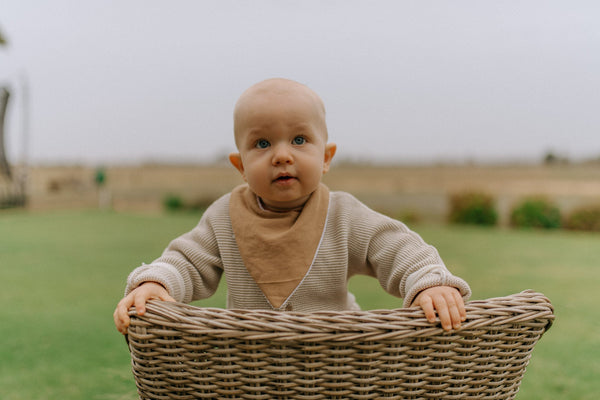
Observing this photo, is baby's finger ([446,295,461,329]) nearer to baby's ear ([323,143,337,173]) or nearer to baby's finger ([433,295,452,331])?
baby's finger ([433,295,452,331])

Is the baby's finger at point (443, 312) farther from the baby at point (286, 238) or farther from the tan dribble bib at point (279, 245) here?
the tan dribble bib at point (279, 245)

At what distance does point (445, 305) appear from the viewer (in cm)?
118

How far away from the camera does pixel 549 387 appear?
2.11 m

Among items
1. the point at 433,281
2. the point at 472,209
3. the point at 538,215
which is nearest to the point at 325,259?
the point at 433,281

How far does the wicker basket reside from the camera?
1132mm

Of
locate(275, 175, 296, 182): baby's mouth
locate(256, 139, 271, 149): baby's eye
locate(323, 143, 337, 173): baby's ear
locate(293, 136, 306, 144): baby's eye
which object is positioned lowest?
locate(275, 175, 296, 182): baby's mouth

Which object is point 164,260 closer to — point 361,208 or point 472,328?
point 361,208

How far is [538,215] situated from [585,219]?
0.75 m

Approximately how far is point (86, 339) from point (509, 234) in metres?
6.66

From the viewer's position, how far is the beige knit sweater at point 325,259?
5.06ft

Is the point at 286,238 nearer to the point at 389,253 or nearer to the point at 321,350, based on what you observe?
the point at 389,253

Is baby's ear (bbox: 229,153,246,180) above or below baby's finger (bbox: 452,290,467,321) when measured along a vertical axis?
above

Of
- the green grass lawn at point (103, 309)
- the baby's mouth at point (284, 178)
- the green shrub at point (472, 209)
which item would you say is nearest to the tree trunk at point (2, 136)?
the green grass lawn at point (103, 309)

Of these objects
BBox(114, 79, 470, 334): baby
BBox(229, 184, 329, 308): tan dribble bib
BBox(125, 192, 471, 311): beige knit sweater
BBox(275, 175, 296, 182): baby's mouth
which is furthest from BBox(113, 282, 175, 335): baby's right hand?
BBox(275, 175, 296, 182): baby's mouth
